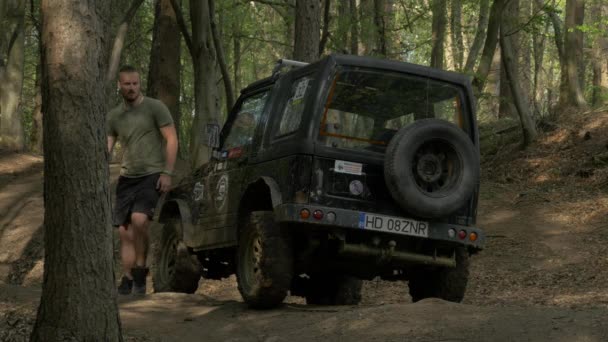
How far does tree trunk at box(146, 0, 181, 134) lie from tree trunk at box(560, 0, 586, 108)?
800 cm

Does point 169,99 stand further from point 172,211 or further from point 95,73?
point 95,73

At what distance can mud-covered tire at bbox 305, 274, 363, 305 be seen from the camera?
32.1ft

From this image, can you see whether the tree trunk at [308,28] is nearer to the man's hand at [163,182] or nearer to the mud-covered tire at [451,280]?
the man's hand at [163,182]

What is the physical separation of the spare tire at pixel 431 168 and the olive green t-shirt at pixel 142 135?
2.77 m

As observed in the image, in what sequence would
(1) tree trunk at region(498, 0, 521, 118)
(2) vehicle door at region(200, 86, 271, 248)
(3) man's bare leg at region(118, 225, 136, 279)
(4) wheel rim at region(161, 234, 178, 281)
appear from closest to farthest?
(2) vehicle door at region(200, 86, 271, 248) → (3) man's bare leg at region(118, 225, 136, 279) → (4) wheel rim at region(161, 234, 178, 281) → (1) tree trunk at region(498, 0, 521, 118)

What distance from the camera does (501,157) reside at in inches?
762

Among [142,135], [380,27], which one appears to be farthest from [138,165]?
[380,27]

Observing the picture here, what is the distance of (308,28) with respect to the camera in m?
13.7

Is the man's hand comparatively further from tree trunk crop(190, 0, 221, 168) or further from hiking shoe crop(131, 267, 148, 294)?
tree trunk crop(190, 0, 221, 168)

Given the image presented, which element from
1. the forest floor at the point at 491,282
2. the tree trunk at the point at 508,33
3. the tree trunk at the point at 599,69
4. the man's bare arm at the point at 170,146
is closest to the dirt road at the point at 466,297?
the forest floor at the point at 491,282

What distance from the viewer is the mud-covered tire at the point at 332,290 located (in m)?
9.78

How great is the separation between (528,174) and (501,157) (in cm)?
162

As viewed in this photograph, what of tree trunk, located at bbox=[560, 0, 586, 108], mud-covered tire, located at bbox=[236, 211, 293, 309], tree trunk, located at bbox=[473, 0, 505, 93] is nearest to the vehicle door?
mud-covered tire, located at bbox=[236, 211, 293, 309]

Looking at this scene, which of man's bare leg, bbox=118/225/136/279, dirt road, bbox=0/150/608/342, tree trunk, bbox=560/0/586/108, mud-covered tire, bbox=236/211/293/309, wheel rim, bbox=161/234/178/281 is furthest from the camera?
tree trunk, bbox=560/0/586/108
